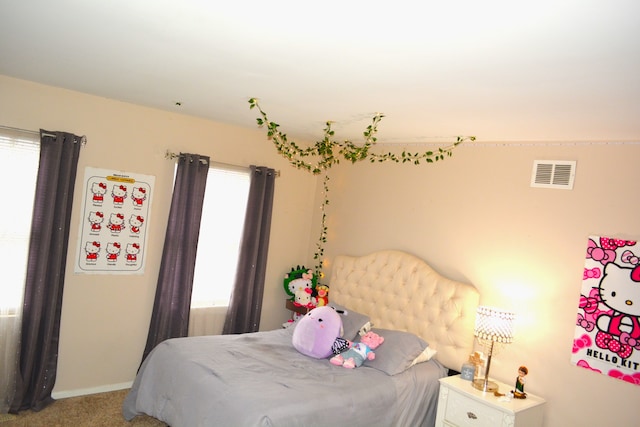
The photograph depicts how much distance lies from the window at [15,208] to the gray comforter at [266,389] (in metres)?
1.18

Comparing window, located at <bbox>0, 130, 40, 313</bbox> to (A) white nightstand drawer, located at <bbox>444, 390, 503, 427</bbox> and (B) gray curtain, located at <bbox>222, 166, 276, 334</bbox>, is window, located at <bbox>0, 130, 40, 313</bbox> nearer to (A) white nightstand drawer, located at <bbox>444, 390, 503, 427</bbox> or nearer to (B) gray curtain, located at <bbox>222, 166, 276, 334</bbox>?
(B) gray curtain, located at <bbox>222, 166, 276, 334</bbox>

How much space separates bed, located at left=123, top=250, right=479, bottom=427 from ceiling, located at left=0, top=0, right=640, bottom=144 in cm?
144

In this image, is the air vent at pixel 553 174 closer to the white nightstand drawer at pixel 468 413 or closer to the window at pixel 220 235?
the white nightstand drawer at pixel 468 413

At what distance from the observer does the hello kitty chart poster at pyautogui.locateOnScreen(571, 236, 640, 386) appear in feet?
9.73

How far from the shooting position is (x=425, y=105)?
9.45 feet

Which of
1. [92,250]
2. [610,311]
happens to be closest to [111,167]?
[92,250]

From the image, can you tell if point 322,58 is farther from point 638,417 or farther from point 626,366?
point 638,417

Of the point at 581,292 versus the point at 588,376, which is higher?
the point at 581,292

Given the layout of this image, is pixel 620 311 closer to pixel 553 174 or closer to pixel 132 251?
pixel 553 174

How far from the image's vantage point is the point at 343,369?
11.4ft

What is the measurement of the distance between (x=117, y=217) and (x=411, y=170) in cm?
261

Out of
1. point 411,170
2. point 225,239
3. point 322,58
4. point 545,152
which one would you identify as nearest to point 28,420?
point 225,239

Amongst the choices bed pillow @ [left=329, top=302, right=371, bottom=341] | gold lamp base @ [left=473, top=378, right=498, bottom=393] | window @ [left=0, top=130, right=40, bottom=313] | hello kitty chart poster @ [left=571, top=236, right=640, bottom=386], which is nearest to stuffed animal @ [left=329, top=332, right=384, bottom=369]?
bed pillow @ [left=329, top=302, right=371, bottom=341]

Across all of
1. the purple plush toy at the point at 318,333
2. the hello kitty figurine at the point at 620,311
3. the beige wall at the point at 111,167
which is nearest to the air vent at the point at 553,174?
the hello kitty figurine at the point at 620,311
